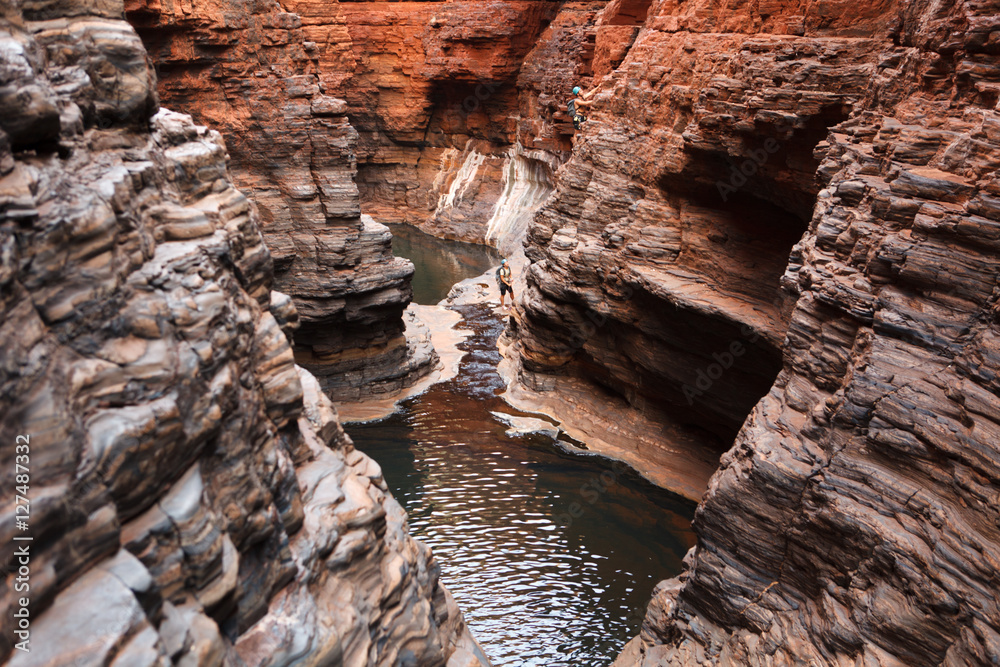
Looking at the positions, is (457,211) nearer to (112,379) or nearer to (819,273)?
(819,273)

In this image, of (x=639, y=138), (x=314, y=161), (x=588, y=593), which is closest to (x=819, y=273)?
(x=588, y=593)

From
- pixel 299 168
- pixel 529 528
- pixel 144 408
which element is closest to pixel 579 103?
pixel 299 168

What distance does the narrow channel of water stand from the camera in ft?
30.7

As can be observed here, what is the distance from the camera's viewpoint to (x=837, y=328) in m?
7.39

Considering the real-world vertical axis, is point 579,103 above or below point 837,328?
above

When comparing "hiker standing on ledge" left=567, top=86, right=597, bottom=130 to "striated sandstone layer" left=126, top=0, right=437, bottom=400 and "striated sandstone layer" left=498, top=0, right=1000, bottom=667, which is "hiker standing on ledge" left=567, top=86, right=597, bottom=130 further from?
"striated sandstone layer" left=126, top=0, right=437, bottom=400

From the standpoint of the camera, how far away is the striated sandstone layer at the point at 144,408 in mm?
2756

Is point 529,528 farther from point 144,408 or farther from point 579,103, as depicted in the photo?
point 579,103

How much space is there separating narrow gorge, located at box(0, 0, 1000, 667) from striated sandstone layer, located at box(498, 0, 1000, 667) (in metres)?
0.04

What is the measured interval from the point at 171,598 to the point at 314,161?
487 inches

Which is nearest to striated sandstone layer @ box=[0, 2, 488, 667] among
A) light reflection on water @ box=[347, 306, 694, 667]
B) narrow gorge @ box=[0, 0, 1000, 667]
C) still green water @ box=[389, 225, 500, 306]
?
narrow gorge @ box=[0, 0, 1000, 667]

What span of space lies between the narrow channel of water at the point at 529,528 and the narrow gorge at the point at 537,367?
0.07 m

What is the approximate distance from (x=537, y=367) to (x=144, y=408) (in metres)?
13.2

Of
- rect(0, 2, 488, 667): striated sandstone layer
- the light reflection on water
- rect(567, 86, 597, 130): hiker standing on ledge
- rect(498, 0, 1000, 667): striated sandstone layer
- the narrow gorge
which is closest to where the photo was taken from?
rect(0, 2, 488, 667): striated sandstone layer
